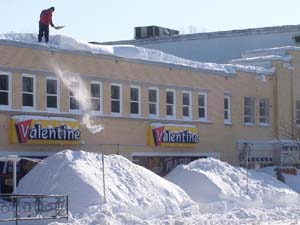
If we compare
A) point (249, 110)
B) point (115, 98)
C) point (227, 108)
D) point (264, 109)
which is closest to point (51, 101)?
point (115, 98)

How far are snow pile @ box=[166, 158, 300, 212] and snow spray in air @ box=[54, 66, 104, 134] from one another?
388 cm

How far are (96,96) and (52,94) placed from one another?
257 centimetres

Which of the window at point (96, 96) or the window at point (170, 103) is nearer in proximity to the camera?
the window at point (96, 96)

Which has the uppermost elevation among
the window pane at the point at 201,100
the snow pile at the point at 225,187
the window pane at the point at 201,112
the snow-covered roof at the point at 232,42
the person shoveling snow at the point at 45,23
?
the snow-covered roof at the point at 232,42

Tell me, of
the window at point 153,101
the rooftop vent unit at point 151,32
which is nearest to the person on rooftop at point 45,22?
the window at point 153,101

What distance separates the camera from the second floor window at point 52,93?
32.9 meters

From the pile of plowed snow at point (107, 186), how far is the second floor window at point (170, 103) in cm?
1007

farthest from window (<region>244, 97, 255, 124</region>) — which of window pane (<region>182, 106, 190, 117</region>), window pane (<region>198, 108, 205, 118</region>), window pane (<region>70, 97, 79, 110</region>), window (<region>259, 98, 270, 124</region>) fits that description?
window pane (<region>70, 97, 79, 110</region>)

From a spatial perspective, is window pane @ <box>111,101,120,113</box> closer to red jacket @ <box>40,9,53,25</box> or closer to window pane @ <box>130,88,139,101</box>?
window pane @ <box>130,88,139,101</box>

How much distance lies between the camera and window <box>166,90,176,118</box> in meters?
39.2

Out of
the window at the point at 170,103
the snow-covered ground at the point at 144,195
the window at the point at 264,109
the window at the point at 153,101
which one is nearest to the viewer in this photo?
the snow-covered ground at the point at 144,195

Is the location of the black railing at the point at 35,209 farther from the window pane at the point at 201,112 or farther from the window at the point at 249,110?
the window at the point at 249,110

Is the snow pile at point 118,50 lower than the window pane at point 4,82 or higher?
higher

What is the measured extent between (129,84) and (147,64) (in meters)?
1.61
